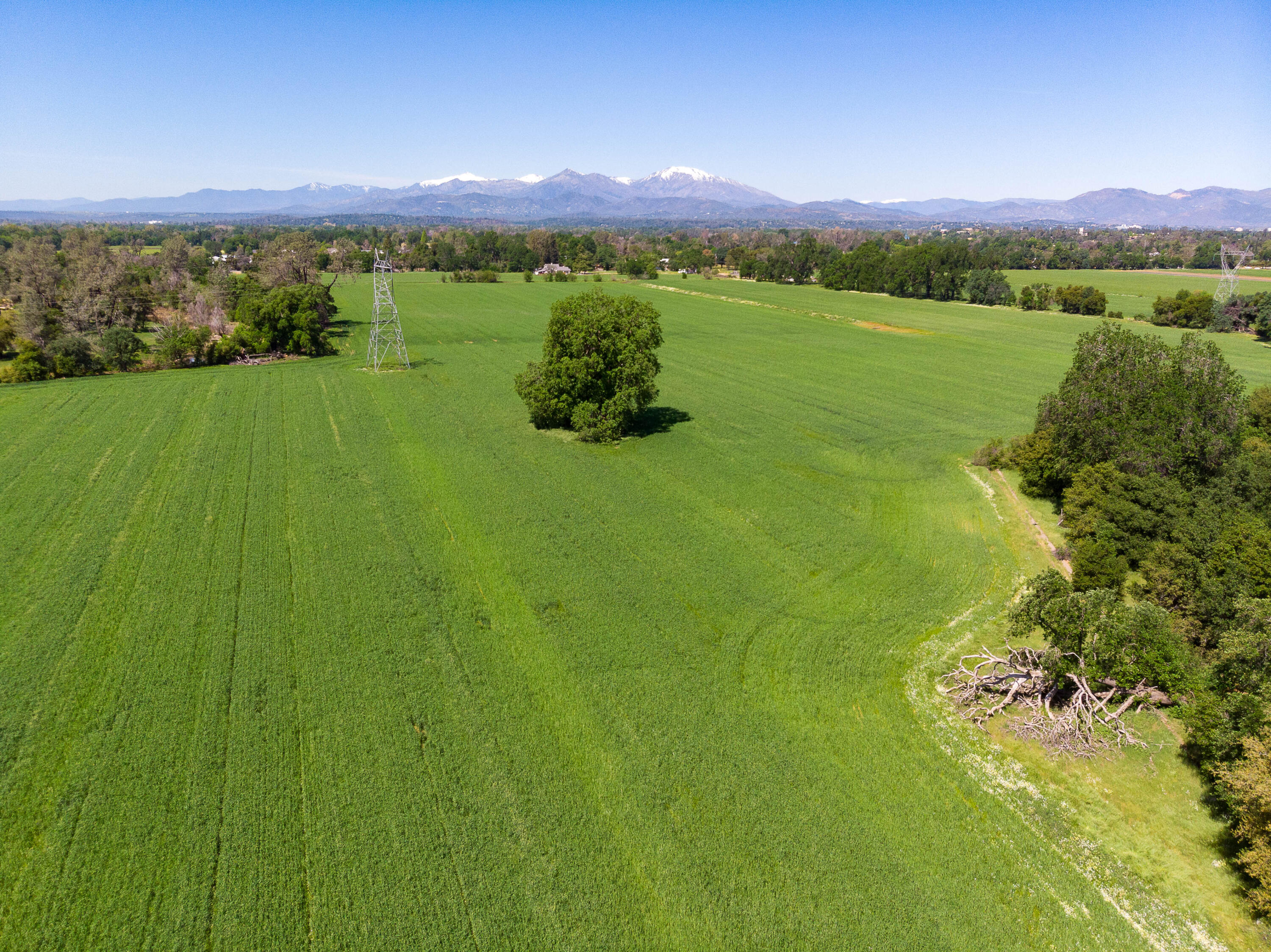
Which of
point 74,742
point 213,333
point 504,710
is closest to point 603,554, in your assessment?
point 504,710

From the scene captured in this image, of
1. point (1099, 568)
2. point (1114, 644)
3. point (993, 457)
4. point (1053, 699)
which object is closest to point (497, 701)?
point (1053, 699)

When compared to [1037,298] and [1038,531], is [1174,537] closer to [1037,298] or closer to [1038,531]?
[1038,531]

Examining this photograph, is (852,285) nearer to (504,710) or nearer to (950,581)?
(950,581)

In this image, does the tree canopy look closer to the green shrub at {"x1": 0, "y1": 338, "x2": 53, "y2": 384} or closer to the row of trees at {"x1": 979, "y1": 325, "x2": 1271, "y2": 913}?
the row of trees at {"x1": 979, "y1": 325, "x2": 1271, "y2": 913}

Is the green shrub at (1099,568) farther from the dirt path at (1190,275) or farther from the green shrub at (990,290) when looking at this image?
the dirt path at (1190,275)

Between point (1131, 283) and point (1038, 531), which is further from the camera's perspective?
point (1131, 283)

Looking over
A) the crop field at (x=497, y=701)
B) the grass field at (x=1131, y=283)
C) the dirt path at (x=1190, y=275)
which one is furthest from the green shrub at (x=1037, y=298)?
the crop field at (x=497, y=701)

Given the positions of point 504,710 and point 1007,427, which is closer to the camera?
point 504,710
